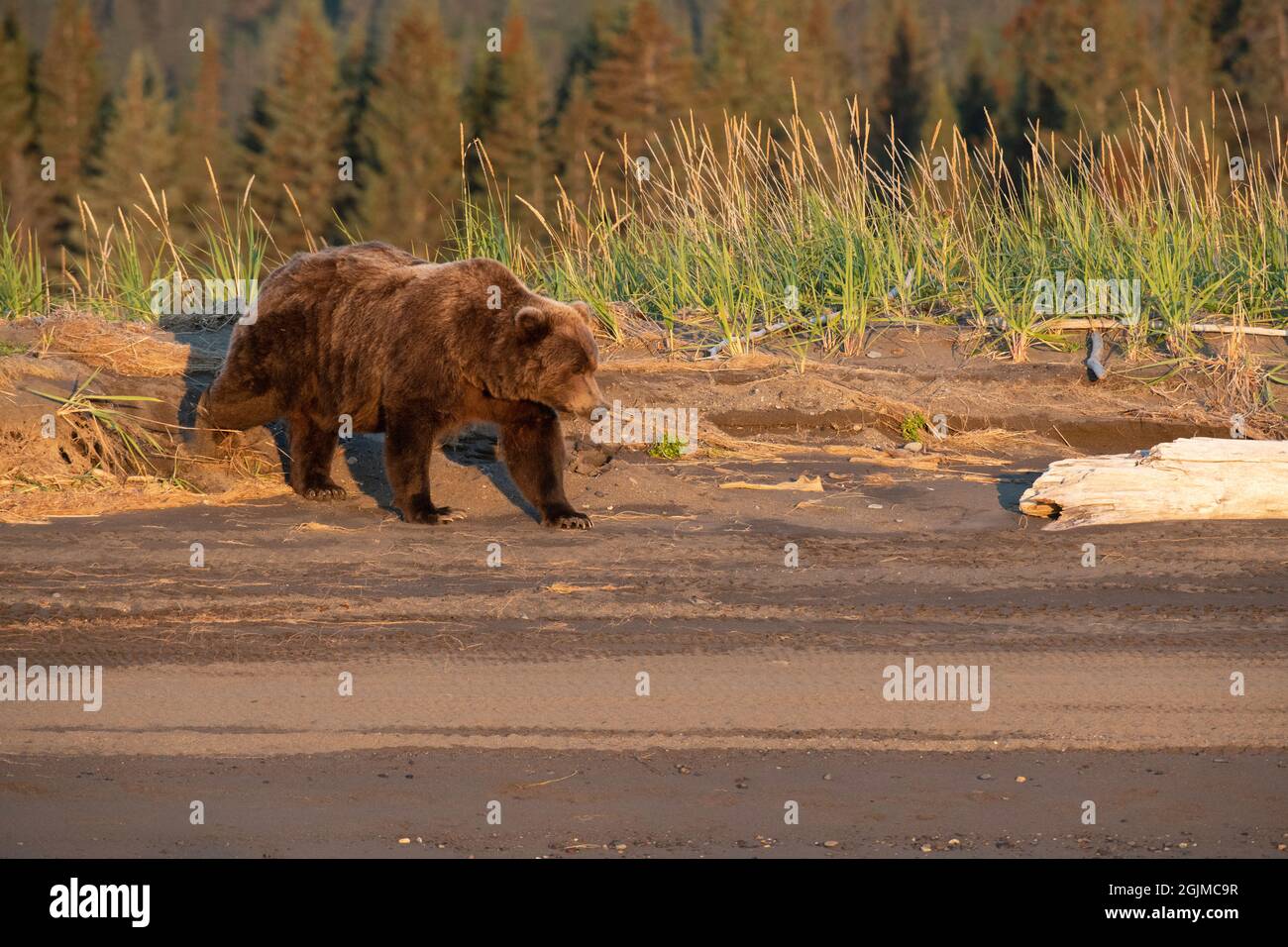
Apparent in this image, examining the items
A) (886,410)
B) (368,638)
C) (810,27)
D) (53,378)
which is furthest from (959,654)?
(810,27)

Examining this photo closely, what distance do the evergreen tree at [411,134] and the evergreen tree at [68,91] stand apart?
10.3 meters

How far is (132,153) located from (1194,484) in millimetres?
54428

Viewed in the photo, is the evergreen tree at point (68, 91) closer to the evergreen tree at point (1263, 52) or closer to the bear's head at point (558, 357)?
the evergreen tree at point (1263, 52)

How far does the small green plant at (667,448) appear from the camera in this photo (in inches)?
386

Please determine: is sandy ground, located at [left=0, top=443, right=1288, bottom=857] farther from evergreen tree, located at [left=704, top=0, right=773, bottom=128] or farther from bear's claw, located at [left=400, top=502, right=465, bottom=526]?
evergreen tree, located at [left=704, top=0, right=773, bottom=128]

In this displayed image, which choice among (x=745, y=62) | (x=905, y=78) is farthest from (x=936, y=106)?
(x=745, y=62)

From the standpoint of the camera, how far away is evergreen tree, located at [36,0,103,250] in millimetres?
60812

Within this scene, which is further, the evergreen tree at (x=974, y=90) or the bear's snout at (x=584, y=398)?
the evergreen tree at (x=974, y=90)

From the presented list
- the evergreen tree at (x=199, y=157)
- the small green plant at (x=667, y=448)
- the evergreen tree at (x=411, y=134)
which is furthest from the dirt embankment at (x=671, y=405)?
the evergreen tree at (x=411, y=134)

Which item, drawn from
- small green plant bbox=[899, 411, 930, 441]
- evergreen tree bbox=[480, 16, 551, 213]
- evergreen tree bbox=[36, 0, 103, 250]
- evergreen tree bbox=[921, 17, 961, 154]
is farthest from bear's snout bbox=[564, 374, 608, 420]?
evergreen tree bbox=[921, 17, 961, 154]

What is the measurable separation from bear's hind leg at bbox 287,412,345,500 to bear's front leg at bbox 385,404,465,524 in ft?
2.55

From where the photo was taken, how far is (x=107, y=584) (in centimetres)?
710

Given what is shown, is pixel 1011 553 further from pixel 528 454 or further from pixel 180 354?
pixel 180 354

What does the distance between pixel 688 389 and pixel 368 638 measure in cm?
498
